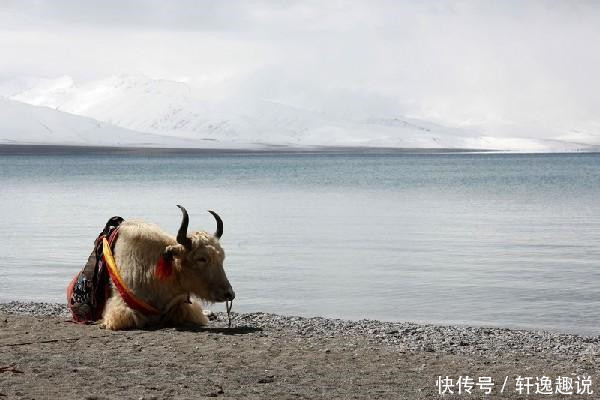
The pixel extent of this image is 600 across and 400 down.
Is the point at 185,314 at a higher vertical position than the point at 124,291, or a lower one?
lower

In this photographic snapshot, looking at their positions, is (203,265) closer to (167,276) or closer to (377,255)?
(167,276)

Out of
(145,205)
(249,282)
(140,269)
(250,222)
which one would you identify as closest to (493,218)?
(250,222)

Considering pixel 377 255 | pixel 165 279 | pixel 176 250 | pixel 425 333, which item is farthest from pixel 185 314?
pixel 377 255

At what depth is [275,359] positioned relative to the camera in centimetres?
805

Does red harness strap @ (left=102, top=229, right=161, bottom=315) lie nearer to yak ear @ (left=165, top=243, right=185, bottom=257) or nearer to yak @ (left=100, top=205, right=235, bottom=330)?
yak @ (left=100, top=205, right=235, bottom=330)

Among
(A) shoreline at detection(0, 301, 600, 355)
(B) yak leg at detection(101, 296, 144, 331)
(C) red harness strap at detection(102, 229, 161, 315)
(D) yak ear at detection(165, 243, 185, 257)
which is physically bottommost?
(A) shoreline at detection(0, 301, 600, 355)

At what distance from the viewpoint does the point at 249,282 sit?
48.4 feet

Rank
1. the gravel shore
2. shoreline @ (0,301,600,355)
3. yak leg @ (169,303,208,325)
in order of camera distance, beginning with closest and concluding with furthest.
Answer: the gravel shore, shoreline @ (0,301,600,355), yak leg @ (169,303,208,325)

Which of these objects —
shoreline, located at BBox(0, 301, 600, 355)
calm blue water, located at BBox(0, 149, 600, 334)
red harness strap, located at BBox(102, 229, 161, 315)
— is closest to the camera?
shoreline, located at BBox(0, 301, 600, 355)

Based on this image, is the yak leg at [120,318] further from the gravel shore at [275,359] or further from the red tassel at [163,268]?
the red tassel at [163,268]

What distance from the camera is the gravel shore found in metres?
6.91

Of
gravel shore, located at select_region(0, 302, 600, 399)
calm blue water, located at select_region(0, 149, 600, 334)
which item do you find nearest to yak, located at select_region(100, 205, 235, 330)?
gravel shore, located at select_region(0, 302, 600, 399)

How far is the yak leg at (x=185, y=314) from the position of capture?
32.2 feet

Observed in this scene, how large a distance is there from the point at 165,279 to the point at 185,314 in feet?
1.38
